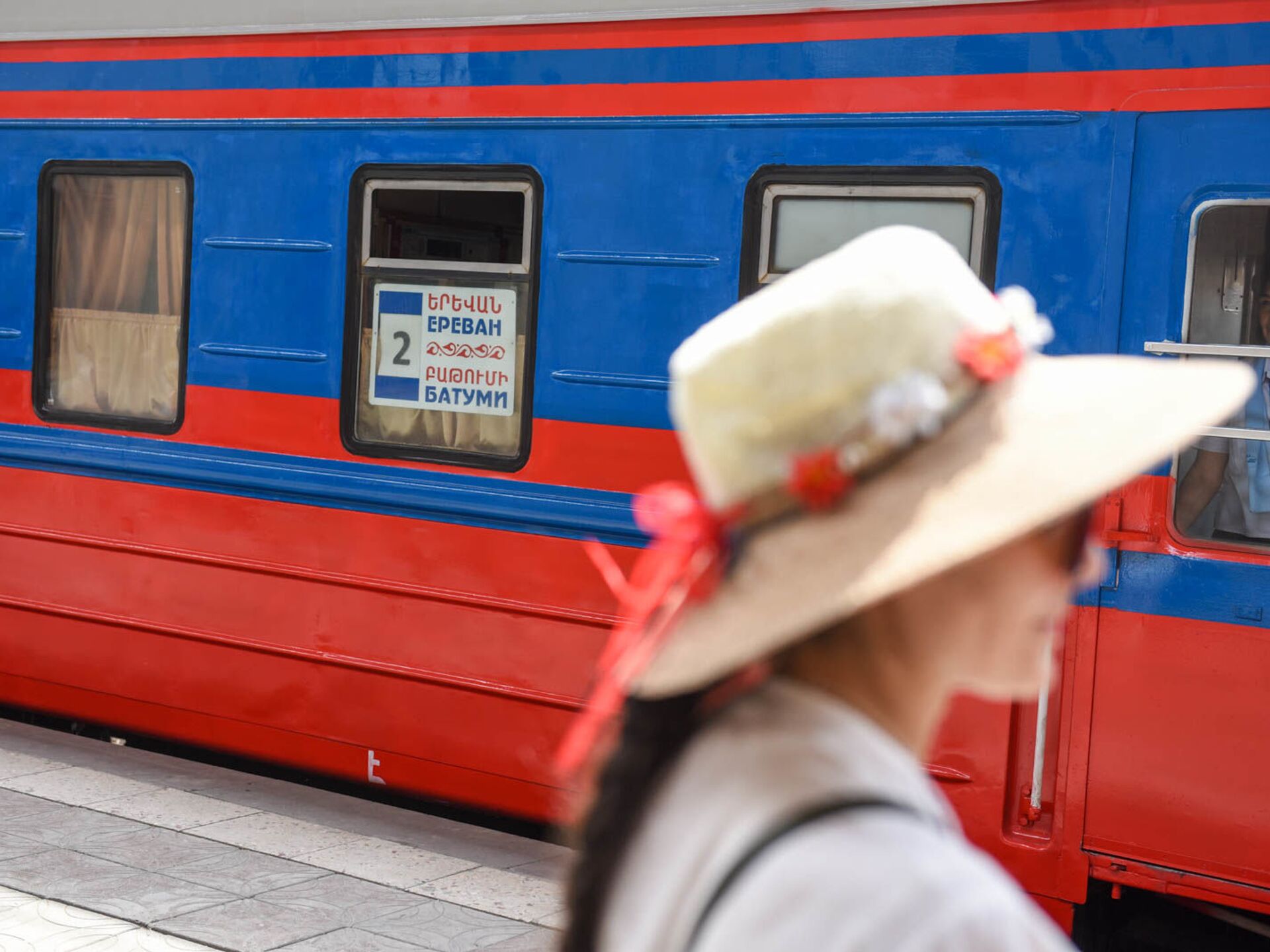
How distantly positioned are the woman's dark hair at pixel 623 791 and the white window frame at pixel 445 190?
3738 millimetres

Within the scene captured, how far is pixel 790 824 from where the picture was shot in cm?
85

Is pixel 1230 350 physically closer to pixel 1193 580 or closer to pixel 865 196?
pixel 1193 580

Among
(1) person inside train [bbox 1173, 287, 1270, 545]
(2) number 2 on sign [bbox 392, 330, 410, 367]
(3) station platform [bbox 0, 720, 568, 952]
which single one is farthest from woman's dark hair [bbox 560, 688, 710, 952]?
(2) number 2 on sign [bbox 392, 330, 410, 367]

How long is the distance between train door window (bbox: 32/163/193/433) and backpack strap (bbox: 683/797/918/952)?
188 inches

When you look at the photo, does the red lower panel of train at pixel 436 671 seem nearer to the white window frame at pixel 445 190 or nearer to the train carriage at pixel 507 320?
the train carriage at pixel 507 320

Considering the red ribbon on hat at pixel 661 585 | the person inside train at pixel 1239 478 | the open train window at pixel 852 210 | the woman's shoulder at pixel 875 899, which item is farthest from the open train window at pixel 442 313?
→ the woman's shoulder at pixel 875 899

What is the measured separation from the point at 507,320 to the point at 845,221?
3.69 feet

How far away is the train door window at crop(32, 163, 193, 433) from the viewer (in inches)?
211

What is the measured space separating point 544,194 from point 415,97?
1.93 feet

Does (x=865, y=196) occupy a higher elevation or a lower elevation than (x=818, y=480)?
higher

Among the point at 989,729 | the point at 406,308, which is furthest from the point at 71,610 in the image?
the point at 989,729

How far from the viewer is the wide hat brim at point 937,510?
916 millimetres

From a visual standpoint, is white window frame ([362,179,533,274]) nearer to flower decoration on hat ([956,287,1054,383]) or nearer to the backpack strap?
flower decoration on hat ([956,287,1054,383])

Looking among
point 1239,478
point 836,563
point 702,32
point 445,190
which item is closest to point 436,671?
point 445,190
